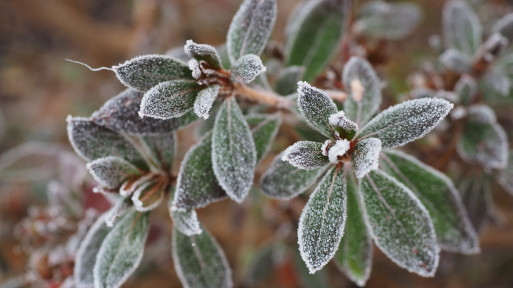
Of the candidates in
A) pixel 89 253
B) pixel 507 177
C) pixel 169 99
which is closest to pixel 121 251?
pixel 89 253

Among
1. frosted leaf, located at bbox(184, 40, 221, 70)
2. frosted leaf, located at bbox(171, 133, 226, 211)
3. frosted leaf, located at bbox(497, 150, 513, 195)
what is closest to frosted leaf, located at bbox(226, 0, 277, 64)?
frosted leaf, located at bbox(184, 40, 221, 70)

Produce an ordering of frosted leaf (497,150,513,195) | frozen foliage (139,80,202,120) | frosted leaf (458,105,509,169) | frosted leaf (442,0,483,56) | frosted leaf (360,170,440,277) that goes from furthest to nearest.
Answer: frosted leaf (442,0,483,56) < frosted leaf (497,150,513,195) < frosted leaf (458,105,509,169) < frosted leaf (360,170,440,277) < frozen foliage (139,80,202,120)

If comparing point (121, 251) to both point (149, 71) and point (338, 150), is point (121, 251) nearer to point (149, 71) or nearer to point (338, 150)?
point (149, 71)

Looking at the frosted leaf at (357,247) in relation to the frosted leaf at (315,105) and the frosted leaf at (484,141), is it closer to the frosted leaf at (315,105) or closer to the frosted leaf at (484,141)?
the frosted leaf at (315,105)

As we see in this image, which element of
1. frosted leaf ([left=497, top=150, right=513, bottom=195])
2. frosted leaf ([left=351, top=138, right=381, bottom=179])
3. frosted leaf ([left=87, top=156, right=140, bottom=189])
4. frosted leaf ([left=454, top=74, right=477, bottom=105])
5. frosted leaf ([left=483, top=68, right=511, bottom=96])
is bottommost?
frosted leaf ([left=497, top=150, right=513, bottom=195])

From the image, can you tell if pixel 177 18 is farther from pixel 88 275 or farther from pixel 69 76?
pixel 88 275

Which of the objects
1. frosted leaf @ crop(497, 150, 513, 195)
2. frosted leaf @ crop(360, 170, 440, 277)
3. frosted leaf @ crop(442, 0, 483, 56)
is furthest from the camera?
frosted leaf @ crop(442, 0, 483, 56)

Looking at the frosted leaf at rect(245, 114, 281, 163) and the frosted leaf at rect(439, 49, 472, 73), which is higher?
the frosted leaf at rect(245, 114, 281, 163)

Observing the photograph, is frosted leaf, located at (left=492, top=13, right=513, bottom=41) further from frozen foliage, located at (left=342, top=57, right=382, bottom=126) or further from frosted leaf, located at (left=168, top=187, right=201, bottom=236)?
frosted leaf, located at (left=168, top=187, right=201, bottom=236)
